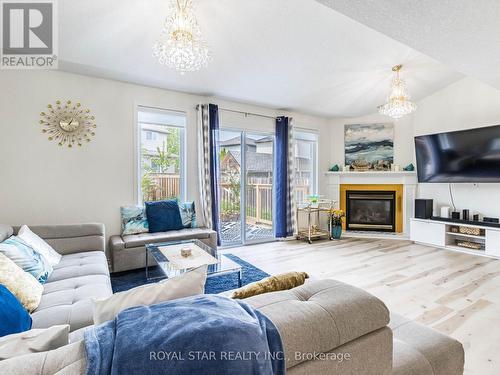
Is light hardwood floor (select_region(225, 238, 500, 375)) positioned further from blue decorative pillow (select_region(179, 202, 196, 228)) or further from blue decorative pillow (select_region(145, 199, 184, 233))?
blue decorative pillow (select_region(145, 199, 184, 233))

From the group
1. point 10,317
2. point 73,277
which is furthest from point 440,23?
point 73,277

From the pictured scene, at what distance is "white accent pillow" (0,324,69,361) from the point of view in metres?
0.72

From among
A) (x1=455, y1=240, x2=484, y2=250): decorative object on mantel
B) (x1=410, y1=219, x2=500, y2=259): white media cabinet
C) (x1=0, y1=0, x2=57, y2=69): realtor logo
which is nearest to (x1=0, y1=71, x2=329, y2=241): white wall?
(x1=0, y1=0, x2=57, y2=69): realtor logo

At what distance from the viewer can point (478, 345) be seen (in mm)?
1934

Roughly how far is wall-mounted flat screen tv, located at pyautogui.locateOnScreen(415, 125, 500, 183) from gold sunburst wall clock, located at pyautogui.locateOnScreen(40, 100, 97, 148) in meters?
5.54

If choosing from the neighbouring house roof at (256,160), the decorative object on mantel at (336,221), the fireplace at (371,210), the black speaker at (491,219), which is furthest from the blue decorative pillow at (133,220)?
the black speaker at (491,219)

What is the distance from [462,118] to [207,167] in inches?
180

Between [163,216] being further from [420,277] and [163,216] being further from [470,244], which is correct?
[470,244]

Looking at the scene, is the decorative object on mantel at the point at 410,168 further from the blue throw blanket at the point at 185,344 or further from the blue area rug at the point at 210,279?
the blue throw blanket at the point at 185,344

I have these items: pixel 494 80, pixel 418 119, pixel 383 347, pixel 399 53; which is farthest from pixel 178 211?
pixel 418 119

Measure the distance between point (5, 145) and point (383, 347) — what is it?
418cm

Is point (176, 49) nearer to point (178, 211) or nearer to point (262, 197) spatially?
point (178, 211)

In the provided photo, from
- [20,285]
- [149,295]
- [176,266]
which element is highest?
[149,295]

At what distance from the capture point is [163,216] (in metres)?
3.88
